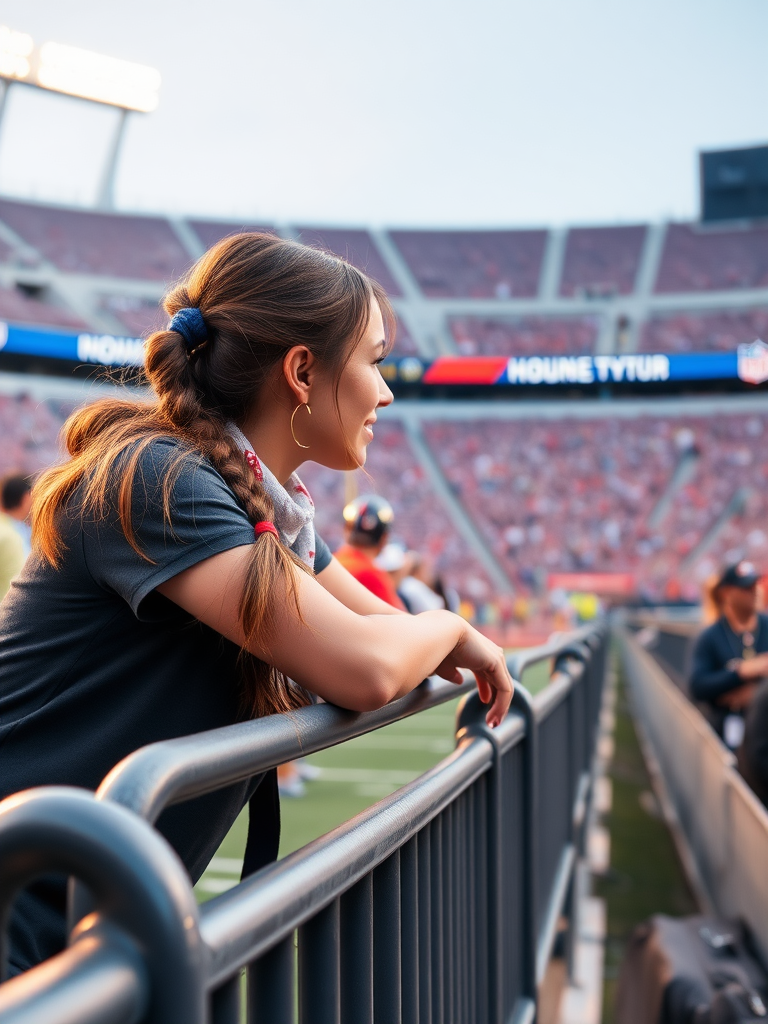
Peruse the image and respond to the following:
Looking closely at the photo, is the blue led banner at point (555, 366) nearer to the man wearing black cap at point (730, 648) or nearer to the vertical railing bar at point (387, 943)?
the man wearing black cap at point (730, 648)

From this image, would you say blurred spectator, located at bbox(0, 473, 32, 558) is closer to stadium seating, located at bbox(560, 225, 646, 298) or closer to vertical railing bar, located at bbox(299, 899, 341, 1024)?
vertical railing bar, located at bbox(299, 899, 341, 1024)

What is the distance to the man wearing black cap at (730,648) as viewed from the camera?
217 inches

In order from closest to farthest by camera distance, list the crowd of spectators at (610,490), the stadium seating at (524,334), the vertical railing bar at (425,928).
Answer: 1. the vertical railing bar at (425,928)
2. the crowd of spectators at (610,490)
3. the stadium seating at (524,334)

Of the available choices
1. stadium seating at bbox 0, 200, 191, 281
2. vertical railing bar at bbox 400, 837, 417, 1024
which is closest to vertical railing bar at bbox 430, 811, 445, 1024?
vertical railing bar at bbox 400, 837, 417, 1024

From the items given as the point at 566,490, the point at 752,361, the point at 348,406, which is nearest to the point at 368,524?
the point at 348,406

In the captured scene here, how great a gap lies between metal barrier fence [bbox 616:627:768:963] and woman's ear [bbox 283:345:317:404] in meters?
2.35

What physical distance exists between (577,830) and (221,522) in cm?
363

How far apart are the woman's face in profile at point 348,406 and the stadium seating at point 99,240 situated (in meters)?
36.8

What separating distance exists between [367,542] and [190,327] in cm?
426

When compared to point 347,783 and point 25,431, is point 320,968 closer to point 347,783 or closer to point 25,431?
point 347,783

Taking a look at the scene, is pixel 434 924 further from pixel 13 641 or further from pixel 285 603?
pixel 13 641

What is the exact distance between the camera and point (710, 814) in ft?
15.4

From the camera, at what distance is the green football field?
5246mm

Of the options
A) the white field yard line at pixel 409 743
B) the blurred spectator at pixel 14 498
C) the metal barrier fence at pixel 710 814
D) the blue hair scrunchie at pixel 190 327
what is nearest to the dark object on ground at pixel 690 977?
the metal barrier fence at pixel 710 814
